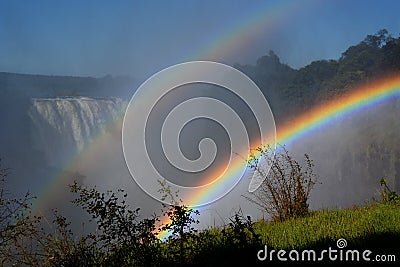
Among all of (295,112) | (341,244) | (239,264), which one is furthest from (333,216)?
(295,112)

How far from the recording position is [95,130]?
79.5 ft

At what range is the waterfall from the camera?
22.4 m

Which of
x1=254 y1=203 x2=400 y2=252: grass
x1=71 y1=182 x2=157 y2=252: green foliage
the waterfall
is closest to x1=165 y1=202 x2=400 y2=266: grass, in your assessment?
x1=254 y1=203 x2=400 y2=252: grass

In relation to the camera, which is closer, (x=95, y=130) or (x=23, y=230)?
(x=23, y=230)

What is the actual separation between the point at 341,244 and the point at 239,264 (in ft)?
3.61

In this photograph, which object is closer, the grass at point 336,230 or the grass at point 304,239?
the grass at point 304,239

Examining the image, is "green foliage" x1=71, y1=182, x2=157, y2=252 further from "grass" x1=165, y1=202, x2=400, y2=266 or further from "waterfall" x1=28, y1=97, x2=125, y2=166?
"waterfall" x1=28, y1=97, x2=125, y2=166

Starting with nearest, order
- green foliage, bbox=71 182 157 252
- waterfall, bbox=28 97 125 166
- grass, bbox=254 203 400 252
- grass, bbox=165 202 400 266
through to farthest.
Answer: grass, bbox=165 202 400 266
green foliage, bbox=71 182 157 252
grass, bbox=254 203 400 252
waterfall, bbox=28 97 125 166

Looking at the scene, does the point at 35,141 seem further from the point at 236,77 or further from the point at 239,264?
the point at 239,264

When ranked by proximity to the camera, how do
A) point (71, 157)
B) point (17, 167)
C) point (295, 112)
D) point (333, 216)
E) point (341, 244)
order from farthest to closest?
point (295, 112) < point (71, 157) < point (17, 167) < point (333, 216) < point (341, 244)

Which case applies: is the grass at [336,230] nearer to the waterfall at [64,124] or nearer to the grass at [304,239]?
the grass at [304,239]

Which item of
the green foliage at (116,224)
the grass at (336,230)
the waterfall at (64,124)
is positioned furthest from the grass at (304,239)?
the waterfall at (64,124)

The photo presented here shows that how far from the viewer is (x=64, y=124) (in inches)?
910

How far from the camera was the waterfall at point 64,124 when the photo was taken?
73.6 ft
